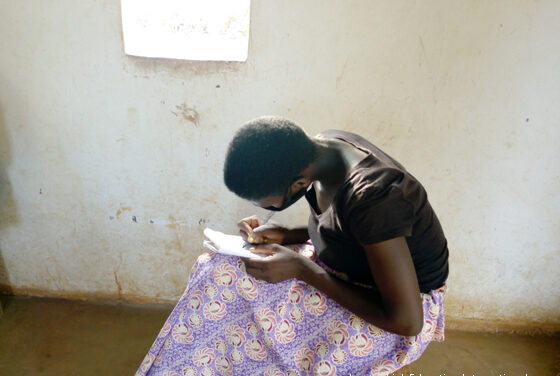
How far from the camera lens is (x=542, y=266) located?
1798 mm

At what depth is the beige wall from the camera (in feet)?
4.72

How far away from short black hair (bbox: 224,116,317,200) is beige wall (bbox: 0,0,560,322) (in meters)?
0.62

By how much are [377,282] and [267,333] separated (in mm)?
339

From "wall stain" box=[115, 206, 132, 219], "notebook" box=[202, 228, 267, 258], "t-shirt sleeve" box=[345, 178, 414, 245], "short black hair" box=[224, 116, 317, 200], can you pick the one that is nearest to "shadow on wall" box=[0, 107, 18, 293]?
"wall stain" box=[115, 206, 132, 219]

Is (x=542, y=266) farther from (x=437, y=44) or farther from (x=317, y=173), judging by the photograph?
(x=317, y=173)

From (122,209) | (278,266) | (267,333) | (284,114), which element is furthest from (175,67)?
(267,333)

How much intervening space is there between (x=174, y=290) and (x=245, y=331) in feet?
3.10

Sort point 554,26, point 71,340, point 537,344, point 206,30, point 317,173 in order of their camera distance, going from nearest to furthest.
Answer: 1. point 317,173
2. point 554,26
3. point 206,30
4. point 71,340
5. point 537,344

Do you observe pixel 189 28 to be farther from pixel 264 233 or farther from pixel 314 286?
pixel 314 286

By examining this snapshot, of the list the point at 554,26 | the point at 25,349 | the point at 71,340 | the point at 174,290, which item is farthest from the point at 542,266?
Answer: the point at 25,349

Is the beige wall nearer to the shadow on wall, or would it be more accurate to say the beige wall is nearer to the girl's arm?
the shadow on wall

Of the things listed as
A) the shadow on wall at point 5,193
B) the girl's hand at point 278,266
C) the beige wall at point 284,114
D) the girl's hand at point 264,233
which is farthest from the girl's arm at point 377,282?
the shadow on wall at point 5,193

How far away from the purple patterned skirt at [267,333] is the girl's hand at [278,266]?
36 millimetres

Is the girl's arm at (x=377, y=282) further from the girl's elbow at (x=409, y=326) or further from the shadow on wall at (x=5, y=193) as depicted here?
the shadow on wall at (x=5, y=193)
